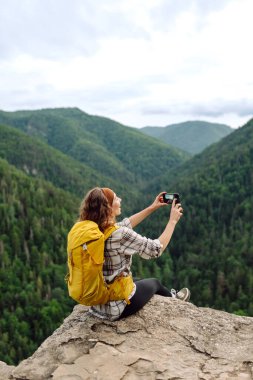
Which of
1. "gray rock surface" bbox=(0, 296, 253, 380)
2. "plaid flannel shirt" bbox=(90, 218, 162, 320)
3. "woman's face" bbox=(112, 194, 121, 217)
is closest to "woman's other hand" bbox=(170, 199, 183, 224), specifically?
"plaid flannel shirt" bbox=(90, 218, 162, 320)

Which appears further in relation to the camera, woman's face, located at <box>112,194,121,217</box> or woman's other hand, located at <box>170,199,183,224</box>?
woman's other hand, located at <box>170,199,183,224</box>

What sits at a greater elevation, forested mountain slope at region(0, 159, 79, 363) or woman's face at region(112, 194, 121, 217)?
woman's face at region(112, 194, 121, 217)

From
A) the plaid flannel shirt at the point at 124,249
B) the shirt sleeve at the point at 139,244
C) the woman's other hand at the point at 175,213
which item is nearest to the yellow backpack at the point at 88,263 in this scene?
the plaid flannel shirt at the point at 124,249

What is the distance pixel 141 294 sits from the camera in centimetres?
1157

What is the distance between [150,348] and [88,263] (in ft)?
9.39

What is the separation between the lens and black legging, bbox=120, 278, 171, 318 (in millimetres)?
11227

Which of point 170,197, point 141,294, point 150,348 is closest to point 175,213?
point 170,197

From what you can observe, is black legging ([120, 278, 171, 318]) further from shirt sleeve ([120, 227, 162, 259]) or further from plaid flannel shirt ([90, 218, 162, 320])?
shirt sleeve ([120, 227, 162, 259])

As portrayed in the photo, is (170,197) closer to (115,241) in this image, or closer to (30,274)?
(115,241)

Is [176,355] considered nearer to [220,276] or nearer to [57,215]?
[220,276]

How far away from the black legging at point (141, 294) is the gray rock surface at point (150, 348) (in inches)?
10.6

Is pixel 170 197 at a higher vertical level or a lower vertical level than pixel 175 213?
higher

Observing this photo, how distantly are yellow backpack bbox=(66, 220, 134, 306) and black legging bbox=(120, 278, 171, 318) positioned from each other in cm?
129

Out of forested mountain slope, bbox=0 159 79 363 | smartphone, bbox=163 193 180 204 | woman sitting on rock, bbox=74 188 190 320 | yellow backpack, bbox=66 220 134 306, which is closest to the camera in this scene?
yellow backpack, bbox=66 220 134 306
